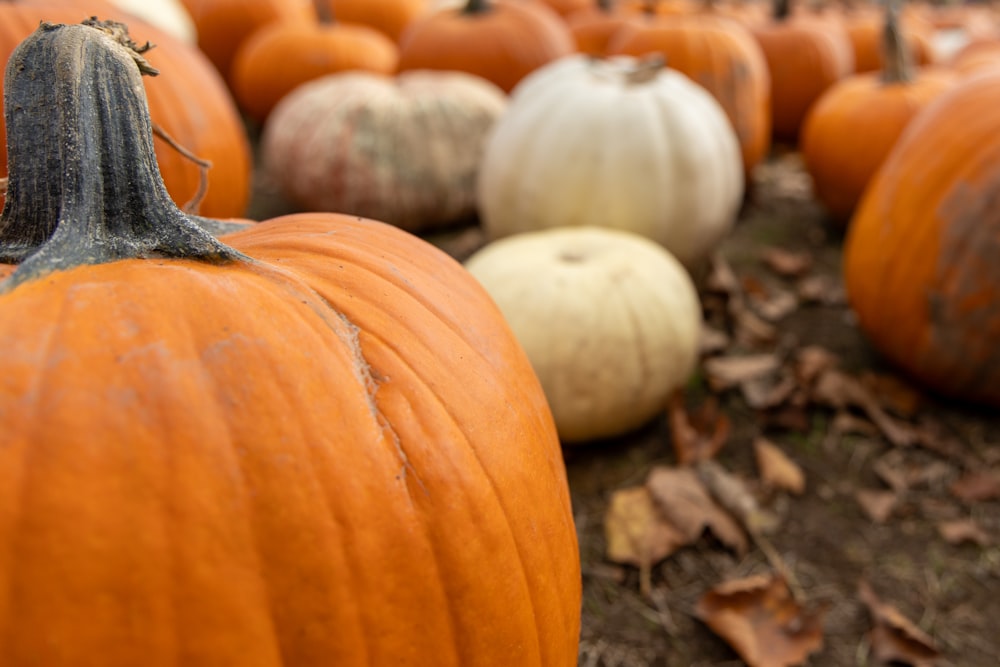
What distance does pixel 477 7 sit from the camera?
463 cm

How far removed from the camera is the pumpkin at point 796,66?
4.86 meters

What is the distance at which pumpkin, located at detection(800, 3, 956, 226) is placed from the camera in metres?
3.39

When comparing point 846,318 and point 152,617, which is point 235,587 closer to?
point 152,617

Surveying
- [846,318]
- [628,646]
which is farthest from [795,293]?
[628,646]

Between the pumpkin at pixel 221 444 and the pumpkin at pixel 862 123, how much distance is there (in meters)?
2.99

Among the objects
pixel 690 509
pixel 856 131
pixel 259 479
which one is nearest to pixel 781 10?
pixel 856 131

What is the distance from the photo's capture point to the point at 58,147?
0.85 meters

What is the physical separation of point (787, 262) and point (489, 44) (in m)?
2.09

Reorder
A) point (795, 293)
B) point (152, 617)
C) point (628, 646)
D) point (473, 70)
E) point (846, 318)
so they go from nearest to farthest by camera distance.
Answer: point (152, 617), point (628, 646), point (846, 318), point (795, 293), point (473, 70)

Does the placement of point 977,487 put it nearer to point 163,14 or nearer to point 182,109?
point 182,109

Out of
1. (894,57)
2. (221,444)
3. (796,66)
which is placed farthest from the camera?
(796,66)

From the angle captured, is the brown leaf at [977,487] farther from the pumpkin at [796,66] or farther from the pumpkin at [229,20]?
the pumpkin at [229,20]

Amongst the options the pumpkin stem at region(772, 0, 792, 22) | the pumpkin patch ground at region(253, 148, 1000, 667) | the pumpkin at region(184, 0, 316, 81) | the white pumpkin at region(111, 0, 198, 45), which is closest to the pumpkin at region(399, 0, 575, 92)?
the white pumpkin at region(111, 0, 198, 45)

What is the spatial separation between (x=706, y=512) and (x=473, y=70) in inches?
127
